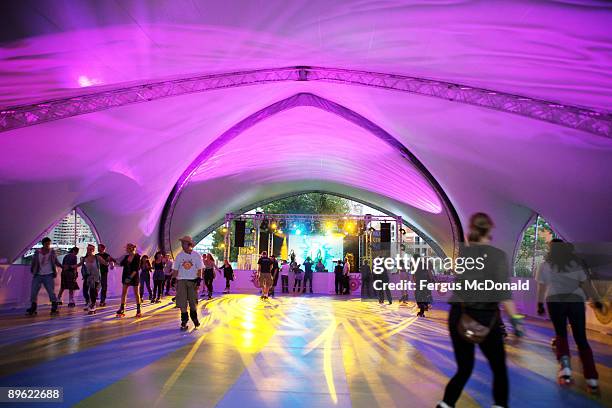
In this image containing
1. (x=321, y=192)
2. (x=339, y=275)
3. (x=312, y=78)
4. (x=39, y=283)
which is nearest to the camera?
(x=39, y=283)

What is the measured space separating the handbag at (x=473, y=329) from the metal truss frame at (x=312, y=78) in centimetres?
857

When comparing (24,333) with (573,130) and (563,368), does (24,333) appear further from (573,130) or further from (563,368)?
(573,130)

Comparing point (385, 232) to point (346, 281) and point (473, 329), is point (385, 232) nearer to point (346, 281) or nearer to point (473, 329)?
point (346, 281)

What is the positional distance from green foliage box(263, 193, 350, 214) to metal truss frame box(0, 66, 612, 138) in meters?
32.9

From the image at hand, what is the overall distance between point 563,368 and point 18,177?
1346 centimetres

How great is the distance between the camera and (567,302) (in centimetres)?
514

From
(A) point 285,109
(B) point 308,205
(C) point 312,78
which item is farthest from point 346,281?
(B) point 308,205

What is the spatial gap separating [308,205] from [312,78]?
33.4 meters

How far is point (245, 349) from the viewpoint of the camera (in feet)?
22.5

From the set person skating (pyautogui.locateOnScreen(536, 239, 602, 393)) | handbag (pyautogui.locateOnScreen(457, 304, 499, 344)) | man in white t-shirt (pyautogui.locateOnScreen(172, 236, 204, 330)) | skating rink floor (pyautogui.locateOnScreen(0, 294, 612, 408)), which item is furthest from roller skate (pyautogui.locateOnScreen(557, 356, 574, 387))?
man in white t-shirt (pyautogui.locateOnScreen(172, 236, 204, 330))

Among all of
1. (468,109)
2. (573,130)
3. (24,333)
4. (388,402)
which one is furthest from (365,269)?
(388,402)

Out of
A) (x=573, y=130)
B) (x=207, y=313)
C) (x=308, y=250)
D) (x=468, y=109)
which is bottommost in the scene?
(x=207, y=313)

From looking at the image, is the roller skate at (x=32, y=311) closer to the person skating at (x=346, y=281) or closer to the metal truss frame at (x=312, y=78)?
the metal truss frame at (x=312, y=78)

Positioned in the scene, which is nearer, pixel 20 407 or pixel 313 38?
pixel 20 407
